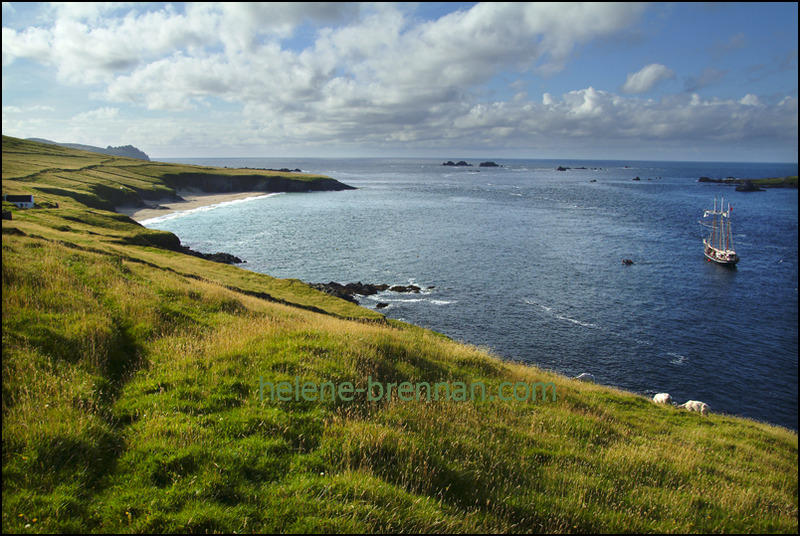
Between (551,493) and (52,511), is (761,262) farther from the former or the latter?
(52,511)

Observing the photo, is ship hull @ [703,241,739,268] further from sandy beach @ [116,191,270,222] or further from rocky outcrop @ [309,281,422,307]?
sandy beach @ [116,191,270,222]

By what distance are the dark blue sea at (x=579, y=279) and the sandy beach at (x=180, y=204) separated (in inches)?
272

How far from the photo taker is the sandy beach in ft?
357

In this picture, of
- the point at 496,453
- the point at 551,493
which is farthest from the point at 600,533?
the point at 496,453

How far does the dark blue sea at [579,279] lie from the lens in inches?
1516

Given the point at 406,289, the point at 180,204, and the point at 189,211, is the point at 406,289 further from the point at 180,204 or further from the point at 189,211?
the point at 180,204

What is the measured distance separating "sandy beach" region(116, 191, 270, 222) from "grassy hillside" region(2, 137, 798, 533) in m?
104

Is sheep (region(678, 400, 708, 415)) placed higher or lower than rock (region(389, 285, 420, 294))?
lower

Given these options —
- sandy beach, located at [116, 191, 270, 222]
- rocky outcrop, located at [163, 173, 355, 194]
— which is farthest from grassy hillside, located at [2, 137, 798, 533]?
rocky outcrop, located at [163, 173, 355, 194]

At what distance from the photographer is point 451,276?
206ft

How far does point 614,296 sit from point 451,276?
21533 mm

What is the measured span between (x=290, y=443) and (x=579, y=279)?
61072mm

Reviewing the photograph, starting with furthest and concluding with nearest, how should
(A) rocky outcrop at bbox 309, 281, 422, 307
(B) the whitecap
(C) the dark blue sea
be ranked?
(B) the whitecap, (A) rocky outcrop at bbox 309, 281, 422, 307, (C) the dark blue sea

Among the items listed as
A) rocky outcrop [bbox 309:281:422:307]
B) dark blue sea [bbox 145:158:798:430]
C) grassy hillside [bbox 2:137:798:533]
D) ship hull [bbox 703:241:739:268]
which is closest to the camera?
grassy hillside [bbox 2:137:798:533]
